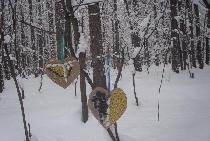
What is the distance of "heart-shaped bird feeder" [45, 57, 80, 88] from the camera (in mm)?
4699

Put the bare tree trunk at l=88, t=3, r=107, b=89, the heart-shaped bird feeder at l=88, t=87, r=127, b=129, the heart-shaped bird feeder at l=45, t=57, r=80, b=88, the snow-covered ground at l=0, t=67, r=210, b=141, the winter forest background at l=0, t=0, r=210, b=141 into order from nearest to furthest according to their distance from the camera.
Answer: the heart-shaped bird feeder at l=88, t=87, r=127, b=129, the heart-shaped bird feeder at l=45, t=57, r=80, b=88, the winter forest background at l=0, t=0, r=210, b=141, the snow-covered ground at l=0, t=67, r=210, b=141, the bare tree trunk at l=88, t=3, r=107, b=89

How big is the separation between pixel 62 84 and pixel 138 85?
9282mm

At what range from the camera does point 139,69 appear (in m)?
19.5

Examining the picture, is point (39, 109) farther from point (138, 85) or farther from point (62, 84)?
point (62, 84)

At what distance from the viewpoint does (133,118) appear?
879cm

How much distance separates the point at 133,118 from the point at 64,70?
4.35 m

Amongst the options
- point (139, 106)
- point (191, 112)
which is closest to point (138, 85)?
point (139, 106)

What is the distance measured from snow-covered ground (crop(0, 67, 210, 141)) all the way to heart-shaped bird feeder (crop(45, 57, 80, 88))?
217 centimetres

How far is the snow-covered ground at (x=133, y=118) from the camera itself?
7414 mm

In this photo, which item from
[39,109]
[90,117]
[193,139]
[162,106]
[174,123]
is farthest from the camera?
[39,109]

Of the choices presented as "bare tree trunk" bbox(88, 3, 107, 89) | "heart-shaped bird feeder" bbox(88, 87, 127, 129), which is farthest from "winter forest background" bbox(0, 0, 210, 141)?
"heart-shaped bird feeder" bbox(88, 87, 127, 129)

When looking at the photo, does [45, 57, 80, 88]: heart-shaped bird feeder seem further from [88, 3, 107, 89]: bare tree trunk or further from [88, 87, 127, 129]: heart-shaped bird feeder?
[88, 3, 107, 89]: bare tree trunk

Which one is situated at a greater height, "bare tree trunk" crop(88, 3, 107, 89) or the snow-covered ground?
"bare tree trunk" crop(88, 3, 107, 89)

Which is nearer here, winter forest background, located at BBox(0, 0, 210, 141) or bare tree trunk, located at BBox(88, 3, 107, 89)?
winter forest background, located at BBox(0, 0, 210, 141)
